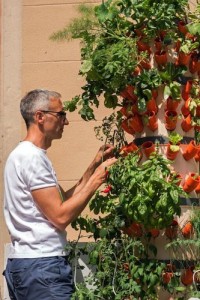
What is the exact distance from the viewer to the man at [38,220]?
4234mm

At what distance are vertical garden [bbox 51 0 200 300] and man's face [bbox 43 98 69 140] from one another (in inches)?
8.9

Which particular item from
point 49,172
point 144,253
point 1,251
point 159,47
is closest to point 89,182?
point 49,172

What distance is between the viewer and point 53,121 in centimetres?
448

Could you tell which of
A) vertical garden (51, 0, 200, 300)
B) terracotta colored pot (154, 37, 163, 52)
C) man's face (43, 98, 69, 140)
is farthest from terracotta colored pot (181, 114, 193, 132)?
man's face (43, 98, 69, 140)

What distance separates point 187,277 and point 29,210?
2.81 feet

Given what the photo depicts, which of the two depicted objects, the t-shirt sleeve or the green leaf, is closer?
the t-shirt sleeve

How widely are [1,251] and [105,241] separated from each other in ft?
7.20

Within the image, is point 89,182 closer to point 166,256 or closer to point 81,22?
point 166,256

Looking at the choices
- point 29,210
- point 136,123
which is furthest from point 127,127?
point 29,210

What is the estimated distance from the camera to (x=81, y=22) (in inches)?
188

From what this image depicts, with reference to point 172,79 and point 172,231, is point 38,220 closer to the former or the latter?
point 172,231

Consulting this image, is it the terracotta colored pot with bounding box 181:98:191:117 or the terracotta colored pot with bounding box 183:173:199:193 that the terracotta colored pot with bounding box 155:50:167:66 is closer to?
the terracotta colored pot with bounding box 181:98:191:117

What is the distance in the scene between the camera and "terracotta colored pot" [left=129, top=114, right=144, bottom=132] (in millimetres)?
4598

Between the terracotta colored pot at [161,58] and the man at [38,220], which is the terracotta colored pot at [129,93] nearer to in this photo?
the terracotta colored pot at [161,58]
